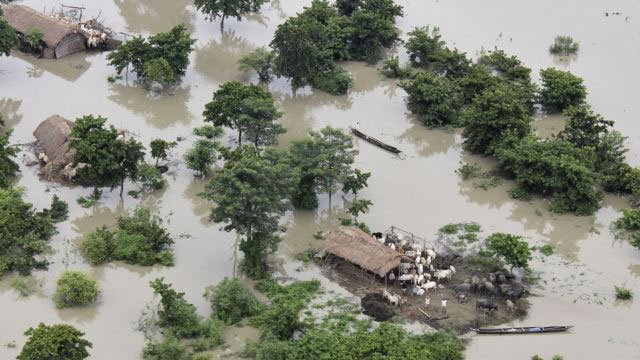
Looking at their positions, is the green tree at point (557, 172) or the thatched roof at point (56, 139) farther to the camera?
the thatched roof at point (56, 139)

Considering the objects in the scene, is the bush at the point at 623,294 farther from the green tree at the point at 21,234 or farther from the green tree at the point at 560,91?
the green tree at the point at 21,234

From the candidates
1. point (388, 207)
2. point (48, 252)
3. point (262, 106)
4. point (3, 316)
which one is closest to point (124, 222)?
point (48, 252)

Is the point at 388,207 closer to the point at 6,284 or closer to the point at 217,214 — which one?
the point at 217,214

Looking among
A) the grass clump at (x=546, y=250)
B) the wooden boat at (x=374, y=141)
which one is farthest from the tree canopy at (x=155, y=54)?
the grass clump at (x=546, y=250)

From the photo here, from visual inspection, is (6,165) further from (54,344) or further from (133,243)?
(54,344)

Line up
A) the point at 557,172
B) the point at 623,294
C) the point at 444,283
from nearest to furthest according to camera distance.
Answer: the point at 623,294 → the point at 444,283 → the point at 557,172

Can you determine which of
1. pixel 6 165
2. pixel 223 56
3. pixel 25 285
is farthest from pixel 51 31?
pixel 25 285
